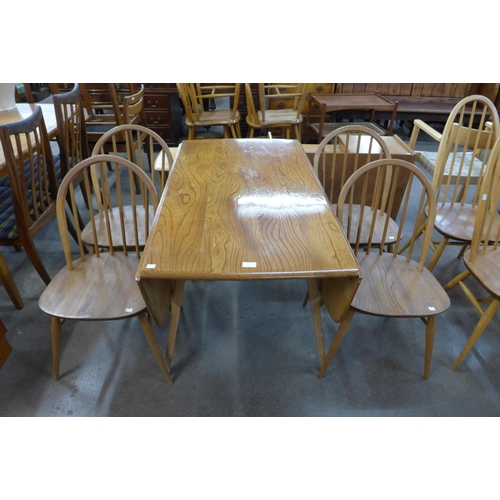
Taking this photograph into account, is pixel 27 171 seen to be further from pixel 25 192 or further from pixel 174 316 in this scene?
pixel 174 316

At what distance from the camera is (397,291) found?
135 centimetres

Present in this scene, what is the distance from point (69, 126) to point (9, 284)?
952 mm

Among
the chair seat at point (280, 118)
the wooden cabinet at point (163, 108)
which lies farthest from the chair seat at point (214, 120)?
the wooden cabinet at point (163, 108)

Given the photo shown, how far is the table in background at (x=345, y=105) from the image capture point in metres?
3.22

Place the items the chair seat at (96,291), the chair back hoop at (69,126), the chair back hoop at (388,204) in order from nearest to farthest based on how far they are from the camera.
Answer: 1. the chair seat at (96,291)
2. the chair back hoop at (388,204)
3. the chair back hoop at (69,126)

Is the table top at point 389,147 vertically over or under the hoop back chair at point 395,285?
over

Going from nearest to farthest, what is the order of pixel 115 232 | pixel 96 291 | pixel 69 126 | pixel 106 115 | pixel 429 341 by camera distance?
pixel 96 291 → pixel 429 341 → pixel 115 232 → pixel 69 126 → pixel 106 115

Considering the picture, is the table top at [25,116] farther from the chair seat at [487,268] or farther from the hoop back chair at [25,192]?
the chair seat at [487,268]

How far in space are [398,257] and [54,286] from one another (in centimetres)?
142

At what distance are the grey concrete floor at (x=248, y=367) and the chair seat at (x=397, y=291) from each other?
43cm

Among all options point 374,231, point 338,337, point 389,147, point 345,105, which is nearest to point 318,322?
point 338,337

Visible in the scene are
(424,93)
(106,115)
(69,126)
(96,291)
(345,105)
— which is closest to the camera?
(96,291)

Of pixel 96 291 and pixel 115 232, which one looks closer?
pixel 96 291

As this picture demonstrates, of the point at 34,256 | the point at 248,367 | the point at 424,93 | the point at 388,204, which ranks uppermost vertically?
the point at 424,93
